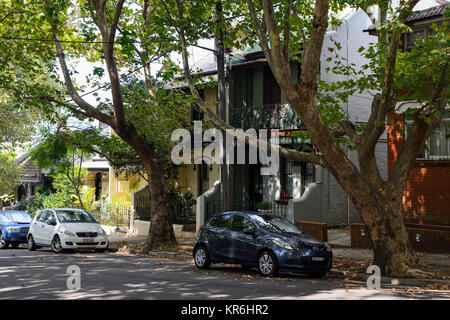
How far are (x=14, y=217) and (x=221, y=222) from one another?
13142mm

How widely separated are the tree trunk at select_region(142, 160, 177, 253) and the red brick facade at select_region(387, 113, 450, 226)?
323 inches

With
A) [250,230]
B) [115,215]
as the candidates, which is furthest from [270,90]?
[250,230]

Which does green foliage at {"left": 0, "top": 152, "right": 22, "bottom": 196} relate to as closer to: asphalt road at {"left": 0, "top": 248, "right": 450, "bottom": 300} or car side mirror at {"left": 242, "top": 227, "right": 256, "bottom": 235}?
asphalt road at {"left": 0, "top": 248, "right": 450, "bottom": 300}

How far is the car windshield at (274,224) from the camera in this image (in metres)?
13.4

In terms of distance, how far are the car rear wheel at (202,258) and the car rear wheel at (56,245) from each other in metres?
6.78

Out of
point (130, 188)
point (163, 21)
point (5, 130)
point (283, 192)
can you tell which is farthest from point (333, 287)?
point (5, 130)

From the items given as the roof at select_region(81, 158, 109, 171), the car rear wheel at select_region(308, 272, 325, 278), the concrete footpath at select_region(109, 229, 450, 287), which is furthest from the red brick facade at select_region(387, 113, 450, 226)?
the roof at select_region(81, 158, 109, 171)

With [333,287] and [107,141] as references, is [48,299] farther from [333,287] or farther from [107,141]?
[107,141]

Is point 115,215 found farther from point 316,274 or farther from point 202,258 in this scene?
point 316,274

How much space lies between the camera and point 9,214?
24016mm

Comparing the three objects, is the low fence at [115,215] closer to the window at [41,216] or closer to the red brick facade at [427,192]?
the window at [41,216]

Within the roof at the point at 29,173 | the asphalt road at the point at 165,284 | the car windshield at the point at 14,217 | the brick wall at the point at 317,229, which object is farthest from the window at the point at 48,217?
the roof at the point at 29,173

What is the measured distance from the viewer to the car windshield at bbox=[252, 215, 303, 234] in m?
13.4

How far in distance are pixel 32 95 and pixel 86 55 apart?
3487 mm
